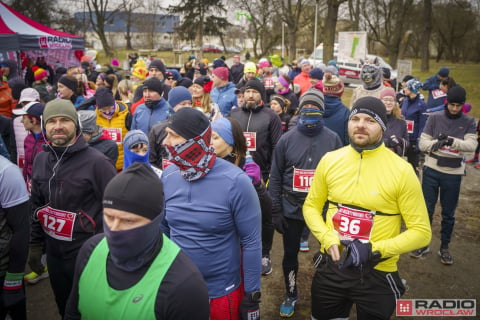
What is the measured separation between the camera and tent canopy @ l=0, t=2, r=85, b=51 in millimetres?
10130

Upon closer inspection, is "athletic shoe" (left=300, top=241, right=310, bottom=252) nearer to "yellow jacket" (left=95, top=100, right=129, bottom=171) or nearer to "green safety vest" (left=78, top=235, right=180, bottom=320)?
"yellow jacket" (left=95, top=100, right=129, bottom=171)

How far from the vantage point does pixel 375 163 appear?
270cm

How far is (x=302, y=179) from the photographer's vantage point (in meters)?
3.73

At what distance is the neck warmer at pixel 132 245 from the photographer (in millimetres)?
1696

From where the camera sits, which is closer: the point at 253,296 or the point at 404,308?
the point at 253,296

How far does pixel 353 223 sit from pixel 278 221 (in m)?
1.11

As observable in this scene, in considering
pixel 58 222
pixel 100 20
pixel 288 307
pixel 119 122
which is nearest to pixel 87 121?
pixel 58 222

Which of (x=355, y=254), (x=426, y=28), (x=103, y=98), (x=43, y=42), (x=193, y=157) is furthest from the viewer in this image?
(x=426, y=28)

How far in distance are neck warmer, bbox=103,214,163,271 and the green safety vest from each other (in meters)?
0.06

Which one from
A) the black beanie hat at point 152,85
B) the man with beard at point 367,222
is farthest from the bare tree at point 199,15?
the man with beard at point 367,222

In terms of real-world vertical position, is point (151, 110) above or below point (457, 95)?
below

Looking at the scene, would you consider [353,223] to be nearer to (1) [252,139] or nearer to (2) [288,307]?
(2) [288,307]

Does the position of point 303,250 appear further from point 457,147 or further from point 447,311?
point 457,147

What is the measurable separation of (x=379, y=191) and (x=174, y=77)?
23.4 feet
